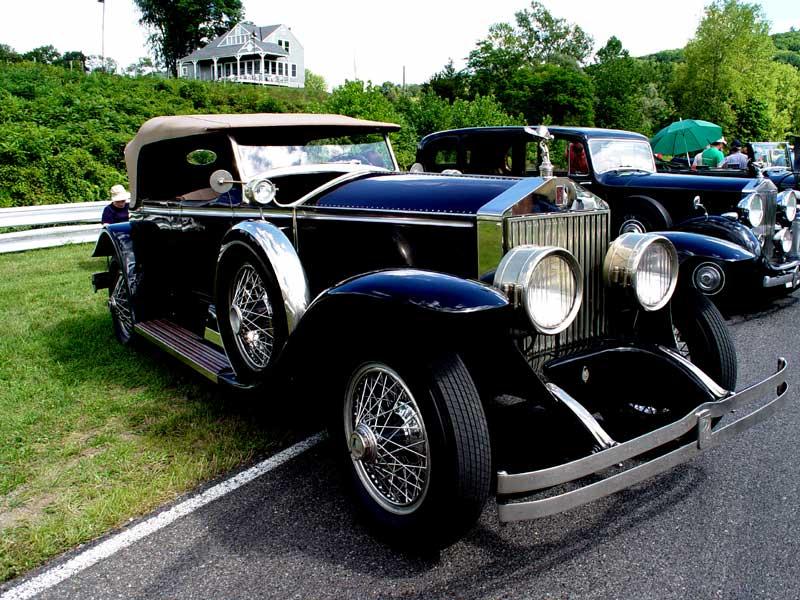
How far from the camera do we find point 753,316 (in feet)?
20.5

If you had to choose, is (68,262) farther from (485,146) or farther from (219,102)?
(219,102)

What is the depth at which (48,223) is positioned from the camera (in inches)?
428

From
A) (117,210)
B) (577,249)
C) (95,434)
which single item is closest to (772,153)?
(577,249)

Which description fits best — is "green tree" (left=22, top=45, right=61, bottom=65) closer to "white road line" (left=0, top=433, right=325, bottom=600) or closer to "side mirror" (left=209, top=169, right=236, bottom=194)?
"side mirror" (left=209, top=169, right=236, bottom=194)

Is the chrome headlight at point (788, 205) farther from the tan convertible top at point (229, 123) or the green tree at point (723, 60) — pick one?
the green tree at point (723, 60)

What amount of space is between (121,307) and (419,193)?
10.7 ft

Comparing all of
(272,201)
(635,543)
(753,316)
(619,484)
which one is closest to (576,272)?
(619,484)

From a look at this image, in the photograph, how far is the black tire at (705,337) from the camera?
3148mm

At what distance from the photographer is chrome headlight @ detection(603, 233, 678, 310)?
9.52 ft

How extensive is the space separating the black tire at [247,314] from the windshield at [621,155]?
20.1 ft

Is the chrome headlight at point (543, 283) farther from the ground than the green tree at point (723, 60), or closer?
closer

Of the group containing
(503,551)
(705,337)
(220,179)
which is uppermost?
(220,179)

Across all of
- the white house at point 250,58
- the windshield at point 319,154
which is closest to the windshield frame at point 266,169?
the windshield at point 319,154

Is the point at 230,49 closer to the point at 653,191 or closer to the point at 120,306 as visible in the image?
the point at 653,191
